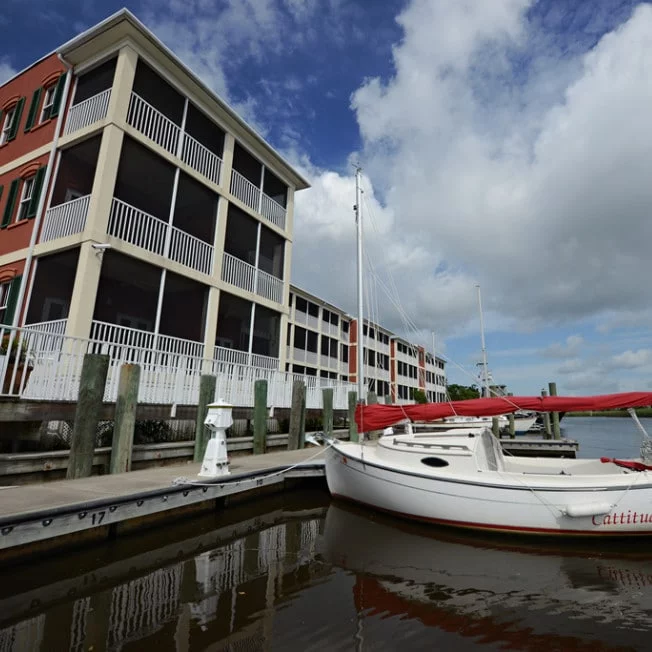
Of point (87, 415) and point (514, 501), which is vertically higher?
point (87, 415)

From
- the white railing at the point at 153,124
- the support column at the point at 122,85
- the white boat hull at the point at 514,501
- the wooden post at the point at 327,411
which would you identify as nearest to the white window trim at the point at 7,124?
the support column at the point at 122,85

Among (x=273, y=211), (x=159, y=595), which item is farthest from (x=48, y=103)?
(x=159, y=595)

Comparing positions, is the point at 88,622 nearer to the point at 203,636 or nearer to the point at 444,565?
the point at 203,636

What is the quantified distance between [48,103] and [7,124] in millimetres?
2249

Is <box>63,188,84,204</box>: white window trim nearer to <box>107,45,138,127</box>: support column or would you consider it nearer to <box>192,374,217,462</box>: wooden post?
<box>107,45,138,127</box>: support column

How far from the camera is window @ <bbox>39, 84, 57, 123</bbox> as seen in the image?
12158mm

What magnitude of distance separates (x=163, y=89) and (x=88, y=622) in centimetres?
1336

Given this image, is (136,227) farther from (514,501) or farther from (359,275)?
(514,501)

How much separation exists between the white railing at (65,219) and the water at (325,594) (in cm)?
759

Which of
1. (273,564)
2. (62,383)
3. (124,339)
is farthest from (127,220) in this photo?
(273,564)

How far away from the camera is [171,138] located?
12.3 m

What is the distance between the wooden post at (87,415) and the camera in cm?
660

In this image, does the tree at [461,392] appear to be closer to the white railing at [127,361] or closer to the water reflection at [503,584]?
the white railing at [127,361]

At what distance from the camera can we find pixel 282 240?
56.8 ft
